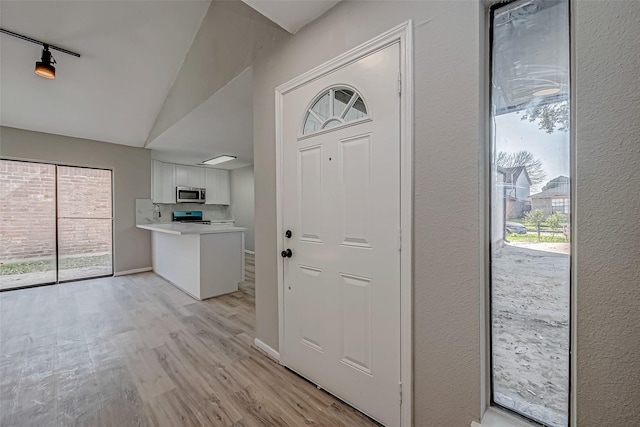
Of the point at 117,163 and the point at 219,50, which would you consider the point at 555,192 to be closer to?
the point at 219,50

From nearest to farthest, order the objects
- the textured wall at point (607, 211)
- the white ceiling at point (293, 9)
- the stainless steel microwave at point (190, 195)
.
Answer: the textured wall at point (607, 211)
the white ceiling at point (293, 9)
the stainless steel microwave at point (190, 195)

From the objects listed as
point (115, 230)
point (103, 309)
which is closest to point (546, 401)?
point (103, 309)

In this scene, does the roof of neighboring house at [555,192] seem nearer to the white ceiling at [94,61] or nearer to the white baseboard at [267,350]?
the white baseboard at [267,350]

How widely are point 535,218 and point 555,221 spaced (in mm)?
65

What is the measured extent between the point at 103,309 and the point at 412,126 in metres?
3.95

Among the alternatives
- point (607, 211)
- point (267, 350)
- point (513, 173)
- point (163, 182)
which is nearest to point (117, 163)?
point (163, 182)

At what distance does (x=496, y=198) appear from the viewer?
47.3 inches

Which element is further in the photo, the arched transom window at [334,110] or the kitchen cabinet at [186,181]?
the kitchen cabinet at [186,181]

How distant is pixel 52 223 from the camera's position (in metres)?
4.24

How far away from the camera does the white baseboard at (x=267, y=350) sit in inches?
82.1

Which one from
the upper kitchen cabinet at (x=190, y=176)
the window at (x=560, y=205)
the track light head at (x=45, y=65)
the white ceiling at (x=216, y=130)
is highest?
the track light head at (x=45, y=65)

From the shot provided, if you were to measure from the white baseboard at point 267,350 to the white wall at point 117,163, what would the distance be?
395cm

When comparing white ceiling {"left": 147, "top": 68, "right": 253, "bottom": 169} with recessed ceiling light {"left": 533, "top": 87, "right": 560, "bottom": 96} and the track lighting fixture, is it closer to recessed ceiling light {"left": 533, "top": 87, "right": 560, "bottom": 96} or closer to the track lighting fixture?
the track lighting fixture

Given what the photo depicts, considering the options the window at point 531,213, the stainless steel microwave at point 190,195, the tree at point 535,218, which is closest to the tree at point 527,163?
the window at point 531,213
